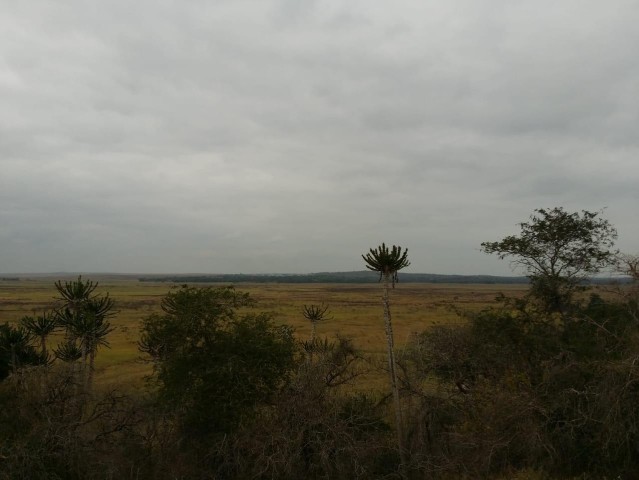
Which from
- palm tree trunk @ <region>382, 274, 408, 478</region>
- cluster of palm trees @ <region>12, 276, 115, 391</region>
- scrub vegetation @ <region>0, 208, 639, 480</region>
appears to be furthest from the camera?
cluster of palm trees @ <region>12, 276, 115, 391</region>

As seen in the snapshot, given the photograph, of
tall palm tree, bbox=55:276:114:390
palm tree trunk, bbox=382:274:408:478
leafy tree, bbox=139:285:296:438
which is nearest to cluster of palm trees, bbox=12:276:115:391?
tall palm tree, bbox=55:276:114:390

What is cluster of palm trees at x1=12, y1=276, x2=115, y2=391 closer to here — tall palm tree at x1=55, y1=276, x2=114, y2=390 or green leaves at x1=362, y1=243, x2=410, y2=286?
tall palm tree at x1=55, y1=276, x2=114, y2=390

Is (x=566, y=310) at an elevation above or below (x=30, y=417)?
above

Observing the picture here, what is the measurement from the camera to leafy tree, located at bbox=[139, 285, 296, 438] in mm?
14219

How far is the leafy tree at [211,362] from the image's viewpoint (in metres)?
14.2

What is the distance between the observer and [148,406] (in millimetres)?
15602

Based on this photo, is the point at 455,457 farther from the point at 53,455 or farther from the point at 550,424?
the point at 53,455

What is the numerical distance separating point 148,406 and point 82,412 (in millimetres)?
2344

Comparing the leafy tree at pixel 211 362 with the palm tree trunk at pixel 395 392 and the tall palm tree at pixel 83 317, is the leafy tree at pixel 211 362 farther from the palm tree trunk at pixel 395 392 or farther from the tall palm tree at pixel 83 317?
the palm tree trunk at pixel 395 392

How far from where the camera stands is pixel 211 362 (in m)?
14.6

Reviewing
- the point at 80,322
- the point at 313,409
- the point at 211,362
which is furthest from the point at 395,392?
the point at 80,322

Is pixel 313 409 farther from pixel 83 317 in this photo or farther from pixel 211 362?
pixel 83 317

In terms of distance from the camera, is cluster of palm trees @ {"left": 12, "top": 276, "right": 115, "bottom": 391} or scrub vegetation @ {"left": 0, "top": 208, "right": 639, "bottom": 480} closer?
scrub vegetation @ {"left": 0, "top": 208, "right": 639, "bottom": 480}

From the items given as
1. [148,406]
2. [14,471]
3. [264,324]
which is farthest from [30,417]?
[264,324]
